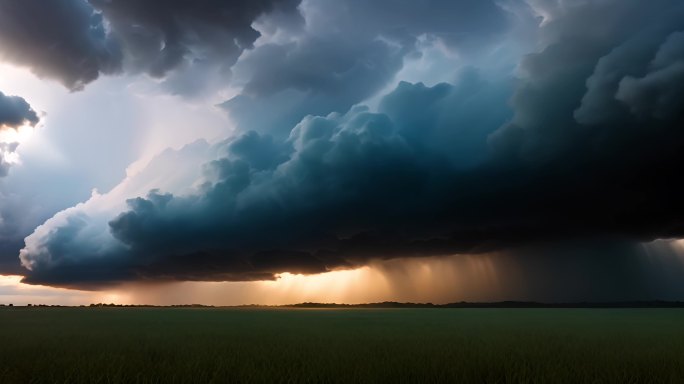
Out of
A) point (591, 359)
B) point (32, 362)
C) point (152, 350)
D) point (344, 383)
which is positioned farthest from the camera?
point (152, 350)

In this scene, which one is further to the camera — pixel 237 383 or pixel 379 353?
pixel 379 353

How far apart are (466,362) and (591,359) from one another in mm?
3366

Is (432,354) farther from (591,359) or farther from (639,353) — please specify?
(639,353)

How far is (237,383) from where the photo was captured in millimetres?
6684

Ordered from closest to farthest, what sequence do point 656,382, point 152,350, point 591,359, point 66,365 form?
1. point 656,382
2. point 66,365
3. point 591,359
4. point 152,350

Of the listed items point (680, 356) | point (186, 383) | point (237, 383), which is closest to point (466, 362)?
point (237, 383)

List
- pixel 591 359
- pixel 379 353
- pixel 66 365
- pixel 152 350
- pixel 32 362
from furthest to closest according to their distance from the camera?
pixel 152 350 → pixel 379 353 → pixel 591 359 → pixel 32 362 → pixel 66 365

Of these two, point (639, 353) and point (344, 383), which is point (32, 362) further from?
point (639, 353)

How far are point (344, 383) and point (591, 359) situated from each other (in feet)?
21.0

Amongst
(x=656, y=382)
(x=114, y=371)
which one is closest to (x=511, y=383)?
(x=656, y=382)

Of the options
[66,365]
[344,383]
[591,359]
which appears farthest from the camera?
[591,359]

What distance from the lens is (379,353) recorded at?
1048 centimetres

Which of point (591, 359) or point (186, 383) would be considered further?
Result: point (591, 359)

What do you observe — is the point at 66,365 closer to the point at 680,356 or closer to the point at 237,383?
the point at 237,383
